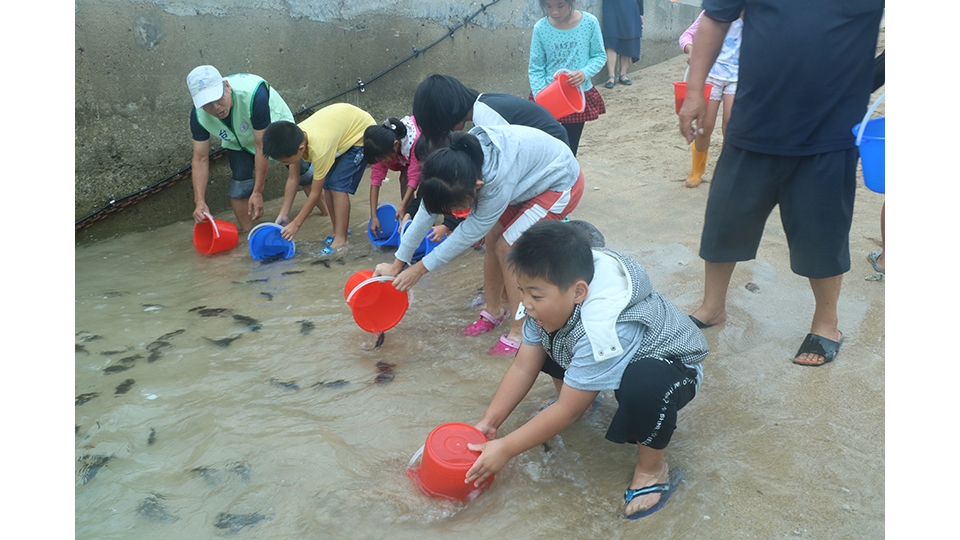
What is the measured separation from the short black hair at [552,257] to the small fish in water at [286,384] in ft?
4.31

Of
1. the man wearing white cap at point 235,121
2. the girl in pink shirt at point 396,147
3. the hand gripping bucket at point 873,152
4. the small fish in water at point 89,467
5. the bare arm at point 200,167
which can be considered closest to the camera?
the hand gripping bucket at point 873,152

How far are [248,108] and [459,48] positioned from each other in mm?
2983

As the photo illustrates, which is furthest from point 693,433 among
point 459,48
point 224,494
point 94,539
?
point 459,48

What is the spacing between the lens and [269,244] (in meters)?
4.39

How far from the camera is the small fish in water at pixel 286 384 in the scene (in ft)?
9.11

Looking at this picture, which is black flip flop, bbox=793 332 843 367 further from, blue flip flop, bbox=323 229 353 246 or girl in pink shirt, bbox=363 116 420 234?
blue flip flop, bbox=323 229 353 246

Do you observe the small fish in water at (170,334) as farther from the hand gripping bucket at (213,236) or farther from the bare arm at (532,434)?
the bare arm at (532,434)

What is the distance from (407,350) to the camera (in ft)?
10.1

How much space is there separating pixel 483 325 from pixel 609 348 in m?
1.40

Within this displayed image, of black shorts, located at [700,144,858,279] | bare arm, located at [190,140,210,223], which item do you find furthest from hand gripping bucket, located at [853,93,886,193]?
bare arm, located at [190,140,210,223]

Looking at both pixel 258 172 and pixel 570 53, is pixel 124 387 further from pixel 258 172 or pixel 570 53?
pixel 570 53

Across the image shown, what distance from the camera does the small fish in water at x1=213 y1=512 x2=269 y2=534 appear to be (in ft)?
6.60

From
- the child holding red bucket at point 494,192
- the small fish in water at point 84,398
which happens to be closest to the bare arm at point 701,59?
the child holding red bucket at point 494,192

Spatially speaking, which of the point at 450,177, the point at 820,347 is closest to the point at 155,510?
the point at 450,177
